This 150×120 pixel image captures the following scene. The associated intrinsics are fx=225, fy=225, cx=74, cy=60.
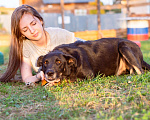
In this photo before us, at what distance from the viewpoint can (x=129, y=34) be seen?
1461 cm

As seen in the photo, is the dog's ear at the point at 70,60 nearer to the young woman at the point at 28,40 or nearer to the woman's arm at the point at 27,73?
the young woman at the point at 28,40

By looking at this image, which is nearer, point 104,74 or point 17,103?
point 17,103

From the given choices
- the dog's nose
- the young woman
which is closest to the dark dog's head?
the dog's nose

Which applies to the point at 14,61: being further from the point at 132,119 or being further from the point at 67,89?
the point at 132,119

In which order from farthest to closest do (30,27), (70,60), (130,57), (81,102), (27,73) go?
(27,73)
(130,57)
(30,27)
(70,60)
(81,102)

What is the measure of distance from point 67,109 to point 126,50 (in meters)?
2.38

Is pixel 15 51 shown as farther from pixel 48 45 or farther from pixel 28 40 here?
pixel 48 45

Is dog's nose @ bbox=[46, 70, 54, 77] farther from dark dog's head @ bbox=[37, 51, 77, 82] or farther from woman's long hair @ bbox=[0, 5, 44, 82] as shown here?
woman's long hair @ bbox=[0, 5, 44, 82]

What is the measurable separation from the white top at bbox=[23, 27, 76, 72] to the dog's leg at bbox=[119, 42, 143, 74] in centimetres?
136

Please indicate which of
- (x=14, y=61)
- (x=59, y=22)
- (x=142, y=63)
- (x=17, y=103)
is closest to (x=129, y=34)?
(x=59, y=22)

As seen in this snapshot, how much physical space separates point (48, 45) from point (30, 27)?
802 mm

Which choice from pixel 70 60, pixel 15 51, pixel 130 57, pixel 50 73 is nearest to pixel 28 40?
pixel 15 51

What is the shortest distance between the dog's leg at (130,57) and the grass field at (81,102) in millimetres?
433

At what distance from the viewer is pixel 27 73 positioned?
5020 millimetres
